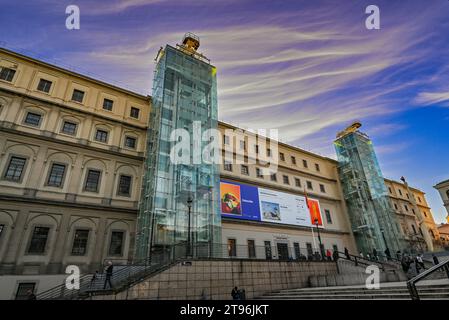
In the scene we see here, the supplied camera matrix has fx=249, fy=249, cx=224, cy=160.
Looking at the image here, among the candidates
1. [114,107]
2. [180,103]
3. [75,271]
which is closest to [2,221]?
[75,271]

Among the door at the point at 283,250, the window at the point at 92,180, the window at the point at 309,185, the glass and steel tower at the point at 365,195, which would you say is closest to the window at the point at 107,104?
the window at the point at 92,180

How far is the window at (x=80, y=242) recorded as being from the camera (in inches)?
711

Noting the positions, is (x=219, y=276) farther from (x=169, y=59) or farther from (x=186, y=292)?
(x=169, y=59)

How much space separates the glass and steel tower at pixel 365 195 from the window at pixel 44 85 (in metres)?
40.5

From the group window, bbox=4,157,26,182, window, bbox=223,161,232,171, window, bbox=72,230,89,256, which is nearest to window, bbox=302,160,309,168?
window, bbox=223,161,232,171

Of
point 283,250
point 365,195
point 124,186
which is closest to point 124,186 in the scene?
point 124,186

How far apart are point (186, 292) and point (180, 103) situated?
17.3 meters

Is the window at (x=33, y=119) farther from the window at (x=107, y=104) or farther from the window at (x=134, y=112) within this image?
the window at (x=134, y=112)

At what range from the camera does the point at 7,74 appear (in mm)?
20375

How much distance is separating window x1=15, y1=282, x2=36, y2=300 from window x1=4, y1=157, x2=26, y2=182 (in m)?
7.20

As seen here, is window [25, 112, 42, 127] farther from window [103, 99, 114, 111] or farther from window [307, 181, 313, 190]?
window [307, 181, 313, 190]

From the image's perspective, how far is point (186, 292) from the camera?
46.5ft

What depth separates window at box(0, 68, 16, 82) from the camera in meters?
20.1

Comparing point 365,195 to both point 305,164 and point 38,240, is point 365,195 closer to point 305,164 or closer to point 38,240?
point 305,164
